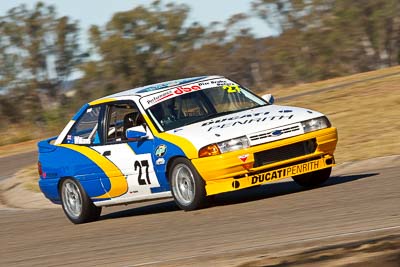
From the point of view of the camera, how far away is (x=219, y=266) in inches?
279

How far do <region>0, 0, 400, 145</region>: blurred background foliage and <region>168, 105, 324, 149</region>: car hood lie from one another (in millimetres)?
27238

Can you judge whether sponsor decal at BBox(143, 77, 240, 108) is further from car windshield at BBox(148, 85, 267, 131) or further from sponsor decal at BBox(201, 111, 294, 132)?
sponsor decal at BBox(201, 111, 294, 132)

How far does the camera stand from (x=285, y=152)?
10391 millimetres

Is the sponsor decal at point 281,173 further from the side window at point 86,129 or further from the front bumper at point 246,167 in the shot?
the side window at point 86,129

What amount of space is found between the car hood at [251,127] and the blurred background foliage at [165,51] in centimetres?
2724

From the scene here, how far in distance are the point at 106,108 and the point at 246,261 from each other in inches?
206

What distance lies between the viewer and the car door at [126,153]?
1093cm

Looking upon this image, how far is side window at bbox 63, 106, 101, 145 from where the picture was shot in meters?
11.9

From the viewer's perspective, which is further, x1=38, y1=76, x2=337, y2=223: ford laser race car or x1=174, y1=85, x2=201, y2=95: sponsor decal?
x1=174, y1=85, x2=201, y2=95: sponsor decal

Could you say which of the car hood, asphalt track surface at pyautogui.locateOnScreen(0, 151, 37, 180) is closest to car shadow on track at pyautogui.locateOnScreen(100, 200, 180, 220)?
the car hood

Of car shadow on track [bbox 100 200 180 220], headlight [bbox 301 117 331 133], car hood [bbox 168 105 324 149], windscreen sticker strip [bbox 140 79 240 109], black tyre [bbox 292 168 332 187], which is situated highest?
windscreen sticker strip [bbox 140 79 240 109]

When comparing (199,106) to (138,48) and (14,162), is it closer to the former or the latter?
(14,162)

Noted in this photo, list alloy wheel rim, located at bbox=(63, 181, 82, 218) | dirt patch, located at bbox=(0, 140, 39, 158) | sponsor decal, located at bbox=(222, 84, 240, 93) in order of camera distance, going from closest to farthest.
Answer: sponsor decal, located at bbox=(222, 84, 240, 93), alloy wheel rim, located at bbox=(63, 181, 82, 218), dirt patch, located at bbox=(0, 140, 39, 158)

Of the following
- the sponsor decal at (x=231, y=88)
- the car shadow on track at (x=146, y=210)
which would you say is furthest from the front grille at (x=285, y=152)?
the car shadow on track at (x=146, y=210)
